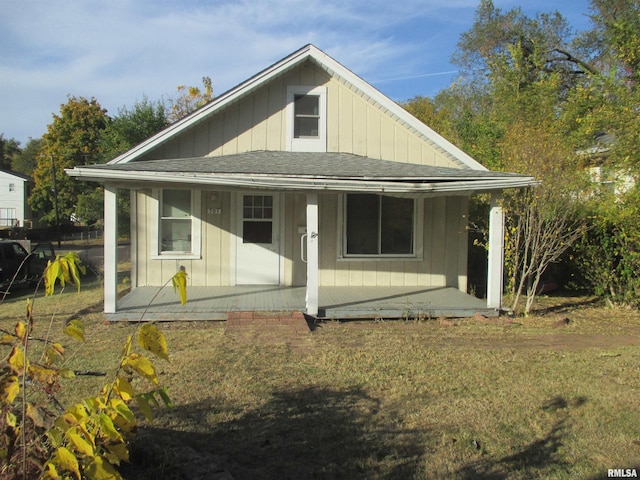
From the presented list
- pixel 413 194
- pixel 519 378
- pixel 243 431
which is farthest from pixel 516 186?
pixel 243 431

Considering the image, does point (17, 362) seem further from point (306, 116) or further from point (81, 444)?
point (306, 116)

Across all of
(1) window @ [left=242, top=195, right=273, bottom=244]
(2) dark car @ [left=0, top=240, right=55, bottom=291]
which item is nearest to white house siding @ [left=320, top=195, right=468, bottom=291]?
(1) window @ [left=242, top=195, right=273, bottom=244]

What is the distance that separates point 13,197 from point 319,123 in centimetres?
4280

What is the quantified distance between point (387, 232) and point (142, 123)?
21.5 metres

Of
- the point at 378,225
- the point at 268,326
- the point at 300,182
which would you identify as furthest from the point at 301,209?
the point at 268,326

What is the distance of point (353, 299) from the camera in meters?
9.56

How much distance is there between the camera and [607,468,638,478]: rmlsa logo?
3.57 metres

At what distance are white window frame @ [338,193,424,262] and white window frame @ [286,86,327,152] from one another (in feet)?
4.15

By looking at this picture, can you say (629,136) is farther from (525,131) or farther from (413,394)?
(413,394)

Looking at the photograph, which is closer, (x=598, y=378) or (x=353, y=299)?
(x=598, y=378)

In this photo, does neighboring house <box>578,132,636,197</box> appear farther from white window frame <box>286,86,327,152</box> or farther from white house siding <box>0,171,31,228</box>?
white house siding <box>0,171,31,228</box>

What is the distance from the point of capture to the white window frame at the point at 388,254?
35.6ft

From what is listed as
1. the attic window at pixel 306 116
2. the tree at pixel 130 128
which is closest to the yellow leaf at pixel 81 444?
the attic window at pixel 306 116

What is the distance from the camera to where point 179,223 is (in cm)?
1069
